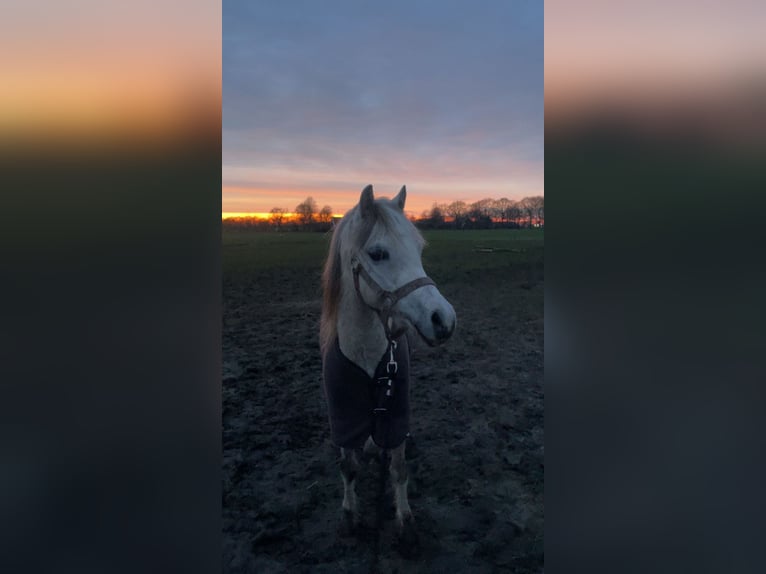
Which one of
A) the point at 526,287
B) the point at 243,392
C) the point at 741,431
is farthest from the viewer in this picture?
the point at 526,287

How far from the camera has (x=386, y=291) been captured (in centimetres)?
176

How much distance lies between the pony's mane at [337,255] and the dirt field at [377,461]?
1.52 ft

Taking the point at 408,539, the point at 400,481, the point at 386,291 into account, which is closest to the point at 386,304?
the point at 386,291

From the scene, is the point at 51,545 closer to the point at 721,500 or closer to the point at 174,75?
the point at 174,75

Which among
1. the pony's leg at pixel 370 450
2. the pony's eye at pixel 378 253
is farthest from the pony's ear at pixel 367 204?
the pony's leg at pixel 370 450

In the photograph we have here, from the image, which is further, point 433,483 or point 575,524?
point 433,483

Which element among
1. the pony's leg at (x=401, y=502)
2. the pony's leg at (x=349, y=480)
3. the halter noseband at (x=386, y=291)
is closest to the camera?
the halter noseband at (x=386, y=291)

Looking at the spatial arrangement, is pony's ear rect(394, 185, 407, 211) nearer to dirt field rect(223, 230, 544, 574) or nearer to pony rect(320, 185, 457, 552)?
pony rect(320, 185, 457, 552)

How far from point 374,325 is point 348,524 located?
1285 millimetres

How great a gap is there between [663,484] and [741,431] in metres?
0.22

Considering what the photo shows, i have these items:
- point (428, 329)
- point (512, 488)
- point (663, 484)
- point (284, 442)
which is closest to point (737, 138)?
point (663, 484)

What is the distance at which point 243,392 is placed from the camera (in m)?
4.17

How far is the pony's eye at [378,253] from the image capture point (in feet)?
5.91

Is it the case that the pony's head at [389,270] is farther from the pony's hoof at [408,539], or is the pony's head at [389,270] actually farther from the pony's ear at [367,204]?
the pony's hoof at [408,539]
